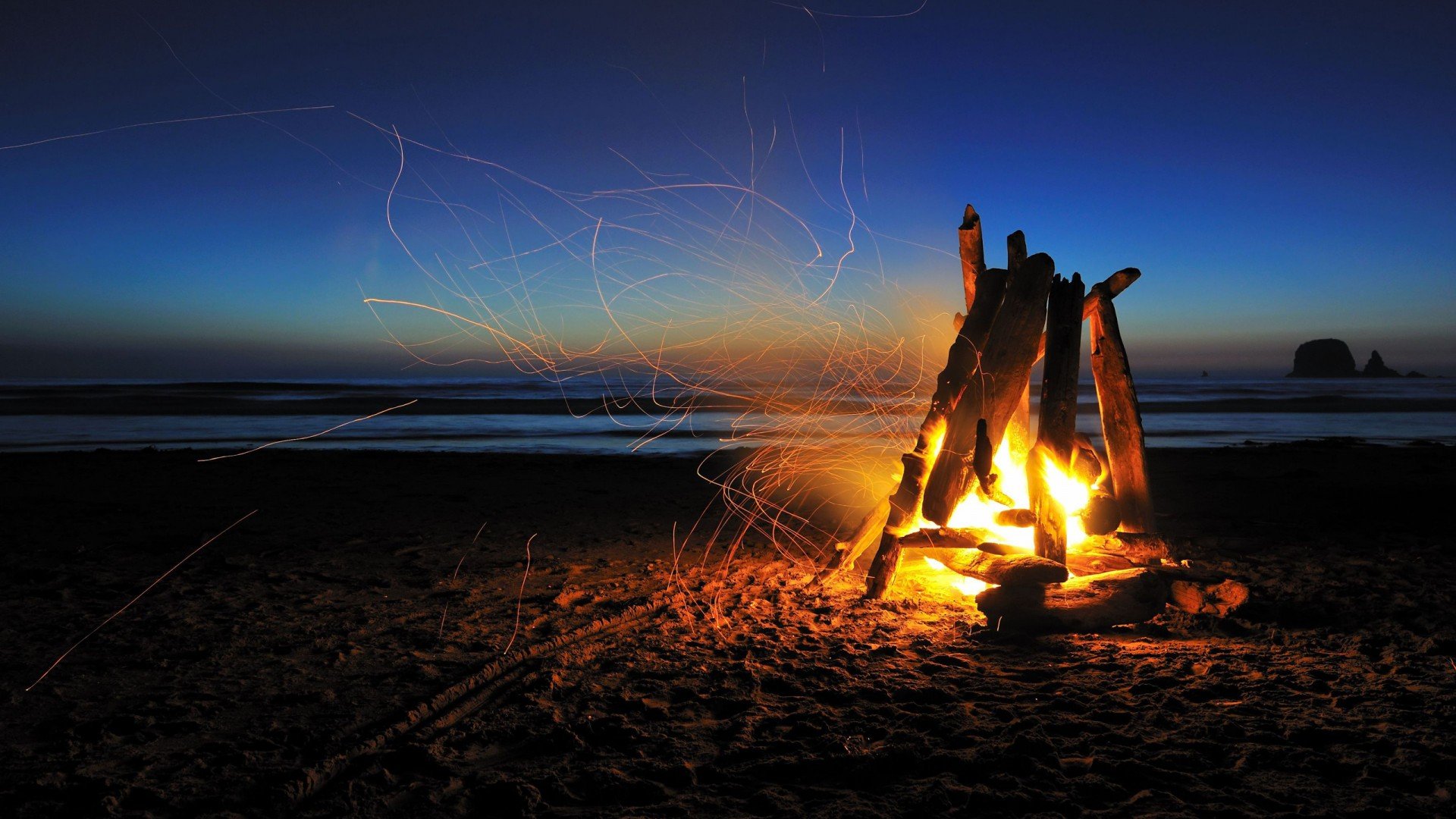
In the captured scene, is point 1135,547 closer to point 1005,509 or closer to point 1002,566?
point 1005,509

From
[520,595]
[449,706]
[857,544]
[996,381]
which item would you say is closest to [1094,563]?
[996,381]

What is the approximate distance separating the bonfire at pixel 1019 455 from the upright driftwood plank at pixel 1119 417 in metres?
0.01

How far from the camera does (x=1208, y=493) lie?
10.0 metres

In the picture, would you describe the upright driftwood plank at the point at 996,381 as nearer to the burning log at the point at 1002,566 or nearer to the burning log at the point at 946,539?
the burning log at the point at 946,539

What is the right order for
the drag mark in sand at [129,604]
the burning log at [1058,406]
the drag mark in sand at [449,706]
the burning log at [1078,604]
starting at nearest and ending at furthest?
the drag mark in sand at [449,706]
the drag mark in sand at [129,604]
the burning log at [1078,604]
the burning log at [1058,406]

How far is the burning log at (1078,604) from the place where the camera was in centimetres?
457

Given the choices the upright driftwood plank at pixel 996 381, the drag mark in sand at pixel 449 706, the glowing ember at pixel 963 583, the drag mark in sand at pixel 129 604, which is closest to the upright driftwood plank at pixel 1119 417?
the upright driftwood plank at pixel 996 381

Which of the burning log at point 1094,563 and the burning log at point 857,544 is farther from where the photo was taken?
the burning log at point 857,544

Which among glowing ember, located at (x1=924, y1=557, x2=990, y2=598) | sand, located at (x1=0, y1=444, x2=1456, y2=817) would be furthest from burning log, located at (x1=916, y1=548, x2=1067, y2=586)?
sand, located at (x1=0, y1=444, x2=1456, y2=817)

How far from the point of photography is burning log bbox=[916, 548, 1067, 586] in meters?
4.69

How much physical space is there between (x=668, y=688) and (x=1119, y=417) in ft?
13.3

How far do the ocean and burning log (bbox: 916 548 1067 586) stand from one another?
5.75 ft

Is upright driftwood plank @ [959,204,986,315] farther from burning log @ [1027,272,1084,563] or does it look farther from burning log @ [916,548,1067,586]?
burning log @ [916,548,1067,586]

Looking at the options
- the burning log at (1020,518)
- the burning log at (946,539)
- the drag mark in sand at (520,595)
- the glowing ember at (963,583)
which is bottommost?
the drag mark in sand at (520,595)
